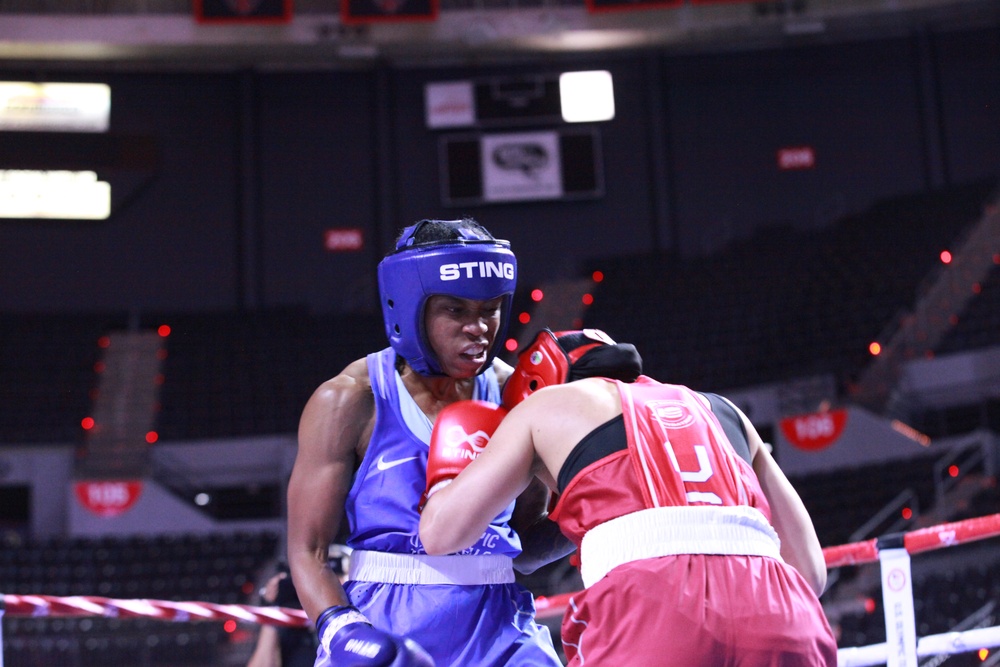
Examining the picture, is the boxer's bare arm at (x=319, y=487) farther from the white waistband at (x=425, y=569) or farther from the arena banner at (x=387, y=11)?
the arena banner at (x=387, y=11)

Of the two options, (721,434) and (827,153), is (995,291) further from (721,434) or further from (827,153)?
(721,434)

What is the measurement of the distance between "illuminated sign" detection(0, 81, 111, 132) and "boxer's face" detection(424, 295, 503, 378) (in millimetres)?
13230

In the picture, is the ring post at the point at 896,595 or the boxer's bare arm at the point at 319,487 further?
the ring post at the point at 896,595

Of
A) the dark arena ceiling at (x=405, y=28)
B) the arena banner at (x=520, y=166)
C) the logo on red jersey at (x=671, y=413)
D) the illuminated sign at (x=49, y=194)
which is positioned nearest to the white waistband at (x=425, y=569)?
the logo on red jersey at (x=671, y=413)

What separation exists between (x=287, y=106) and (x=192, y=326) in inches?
136

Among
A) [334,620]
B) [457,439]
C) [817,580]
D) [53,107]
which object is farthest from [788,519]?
[53,107]

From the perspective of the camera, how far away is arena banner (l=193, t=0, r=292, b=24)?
43.5ft

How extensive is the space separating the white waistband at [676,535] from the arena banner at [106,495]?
37.2ft

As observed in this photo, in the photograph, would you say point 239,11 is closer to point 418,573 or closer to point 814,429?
point 814,429

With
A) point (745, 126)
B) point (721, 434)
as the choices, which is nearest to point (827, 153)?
point (745, 126)

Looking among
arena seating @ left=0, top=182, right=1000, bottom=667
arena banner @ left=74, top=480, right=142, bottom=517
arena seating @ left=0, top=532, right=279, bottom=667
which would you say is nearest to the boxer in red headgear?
arena seating @ left=0, top=532, right=279, bottom=667

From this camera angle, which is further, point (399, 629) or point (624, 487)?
point (399, 629)

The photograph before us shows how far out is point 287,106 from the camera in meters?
15.3

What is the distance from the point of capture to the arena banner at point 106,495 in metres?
12.1
